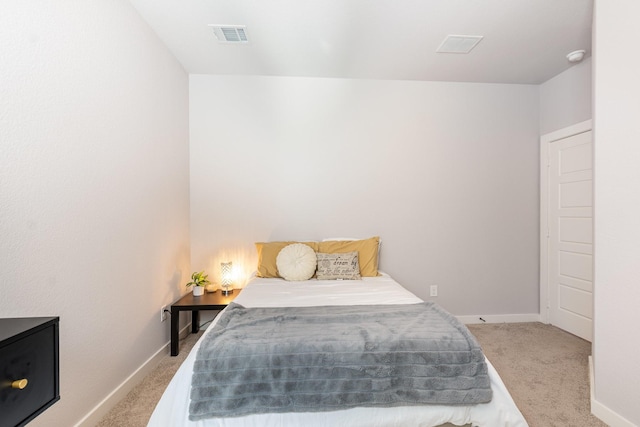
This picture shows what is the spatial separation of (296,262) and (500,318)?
7.56 feet

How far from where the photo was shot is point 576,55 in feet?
8.73

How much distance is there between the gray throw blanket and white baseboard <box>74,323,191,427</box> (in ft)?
2.89

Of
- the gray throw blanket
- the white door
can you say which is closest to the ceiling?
the white door

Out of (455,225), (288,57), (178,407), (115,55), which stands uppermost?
(288,57)

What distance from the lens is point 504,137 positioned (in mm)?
3324

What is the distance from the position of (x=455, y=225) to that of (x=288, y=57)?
235cm

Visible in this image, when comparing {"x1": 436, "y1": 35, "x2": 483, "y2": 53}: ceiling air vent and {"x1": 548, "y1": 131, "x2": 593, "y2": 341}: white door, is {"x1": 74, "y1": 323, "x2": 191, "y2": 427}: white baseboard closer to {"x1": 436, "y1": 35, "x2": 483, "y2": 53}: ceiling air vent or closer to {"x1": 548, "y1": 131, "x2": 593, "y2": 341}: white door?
{"x1": 436, "y1": 35, "x2": 483, "y2": 53}: ceiling air vent

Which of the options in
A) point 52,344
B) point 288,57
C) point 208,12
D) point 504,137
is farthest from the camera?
point 504,137

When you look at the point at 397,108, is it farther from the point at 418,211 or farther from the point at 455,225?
the point at 455,225

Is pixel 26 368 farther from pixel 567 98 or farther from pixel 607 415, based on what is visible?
pixel 567 98

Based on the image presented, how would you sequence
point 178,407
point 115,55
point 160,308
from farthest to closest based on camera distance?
point 160,308, point 115,55, point 178,407

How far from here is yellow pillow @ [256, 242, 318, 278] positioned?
280 centimetres

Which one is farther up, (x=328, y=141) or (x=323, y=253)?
(x=328, y=141)

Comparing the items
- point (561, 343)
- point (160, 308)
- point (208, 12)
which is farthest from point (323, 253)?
point (561, 343)
